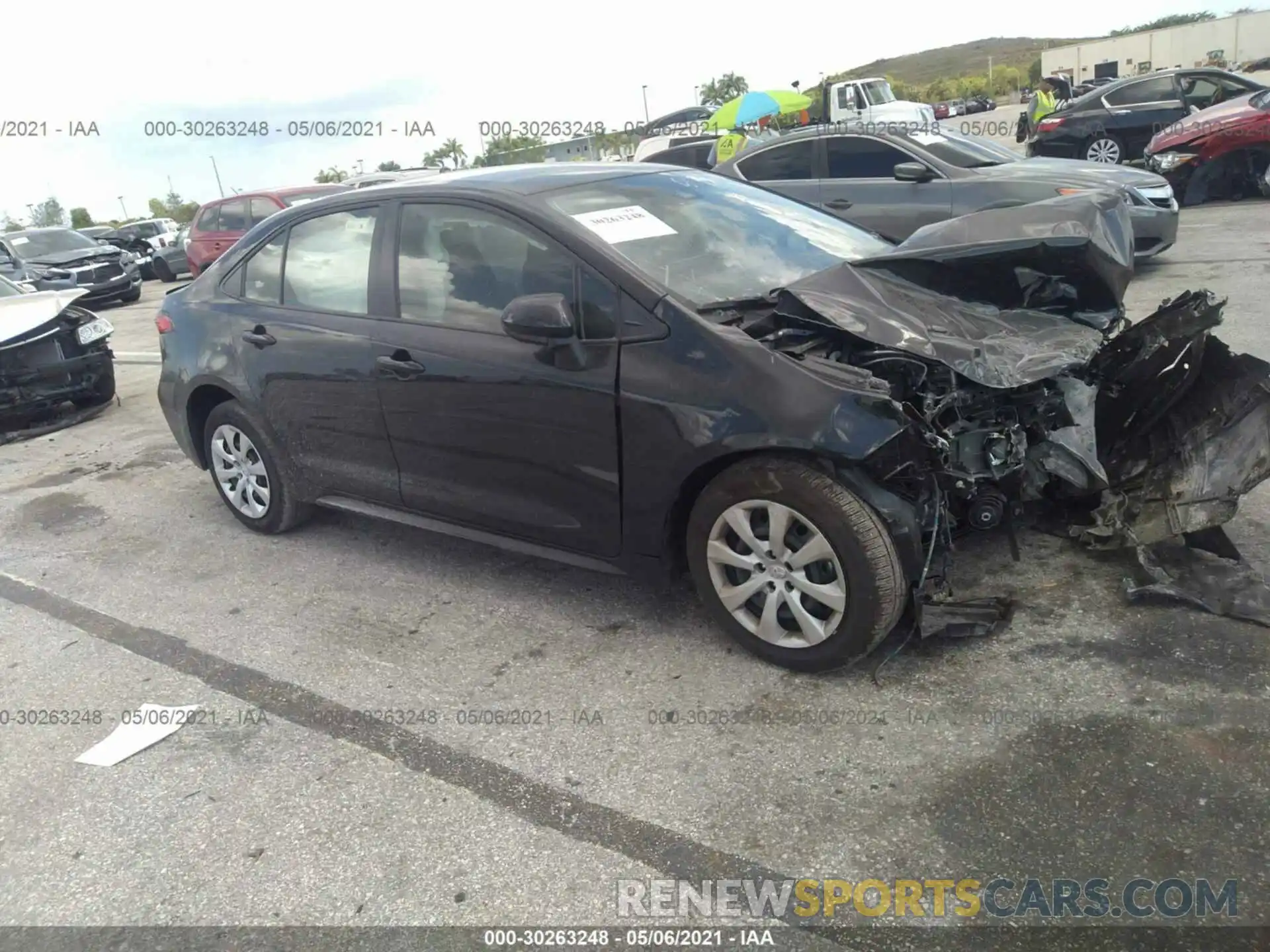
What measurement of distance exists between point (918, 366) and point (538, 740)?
1725 millimetres

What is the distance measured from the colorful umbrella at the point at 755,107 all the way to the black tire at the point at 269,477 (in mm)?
14754

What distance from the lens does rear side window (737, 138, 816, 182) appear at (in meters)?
9.47

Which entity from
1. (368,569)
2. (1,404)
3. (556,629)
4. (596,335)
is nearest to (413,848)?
(556,629)

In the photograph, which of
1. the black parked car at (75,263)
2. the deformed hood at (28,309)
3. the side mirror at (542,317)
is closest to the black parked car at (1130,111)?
the deformed hood at (28,309)

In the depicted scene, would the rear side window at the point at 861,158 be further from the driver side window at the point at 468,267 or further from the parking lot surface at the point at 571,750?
the driver side window at the point at 468,267

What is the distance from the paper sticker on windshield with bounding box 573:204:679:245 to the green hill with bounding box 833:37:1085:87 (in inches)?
5326

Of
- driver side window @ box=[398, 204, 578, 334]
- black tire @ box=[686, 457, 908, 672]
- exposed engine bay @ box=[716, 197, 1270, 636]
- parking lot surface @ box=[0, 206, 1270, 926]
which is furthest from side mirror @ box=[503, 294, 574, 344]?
parking lot surface @ box=[0, 206, 1270, 926]

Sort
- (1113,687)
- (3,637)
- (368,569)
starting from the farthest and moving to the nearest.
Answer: (368,569), (3,637), (1113,687)

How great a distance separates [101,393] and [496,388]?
6.15m

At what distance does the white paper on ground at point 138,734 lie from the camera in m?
3.38

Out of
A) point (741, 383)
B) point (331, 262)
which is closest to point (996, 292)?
point (741, 383)

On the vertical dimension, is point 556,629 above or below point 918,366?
below

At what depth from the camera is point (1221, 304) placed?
353cm

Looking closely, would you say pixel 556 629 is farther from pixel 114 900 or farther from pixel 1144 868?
pixel 1144 868
